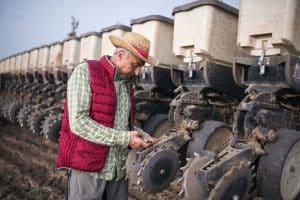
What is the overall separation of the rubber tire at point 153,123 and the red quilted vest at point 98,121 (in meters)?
3.28

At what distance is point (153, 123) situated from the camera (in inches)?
227

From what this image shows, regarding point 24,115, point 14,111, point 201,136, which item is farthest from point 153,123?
point 14,111

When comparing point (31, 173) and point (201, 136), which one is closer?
point (201, 136)

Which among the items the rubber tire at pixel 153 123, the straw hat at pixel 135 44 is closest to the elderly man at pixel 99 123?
the straw hat at pixel 135 44

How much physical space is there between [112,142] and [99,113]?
209mm

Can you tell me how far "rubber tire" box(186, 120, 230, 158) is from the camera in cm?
450

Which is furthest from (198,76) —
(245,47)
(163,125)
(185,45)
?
(163,125)

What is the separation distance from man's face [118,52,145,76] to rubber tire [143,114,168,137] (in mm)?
3266

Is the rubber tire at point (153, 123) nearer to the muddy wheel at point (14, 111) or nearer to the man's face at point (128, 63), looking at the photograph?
the man's face at point (128, 63)

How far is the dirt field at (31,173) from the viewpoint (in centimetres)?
491

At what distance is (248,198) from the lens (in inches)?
140

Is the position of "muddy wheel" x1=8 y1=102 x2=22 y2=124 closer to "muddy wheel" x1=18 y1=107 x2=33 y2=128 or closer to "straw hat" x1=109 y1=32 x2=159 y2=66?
"muddy wheel" x1=18 y1=107 x2=33 y2=128

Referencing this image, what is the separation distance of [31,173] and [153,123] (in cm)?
207

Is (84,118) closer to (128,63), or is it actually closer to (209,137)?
(128,63)
